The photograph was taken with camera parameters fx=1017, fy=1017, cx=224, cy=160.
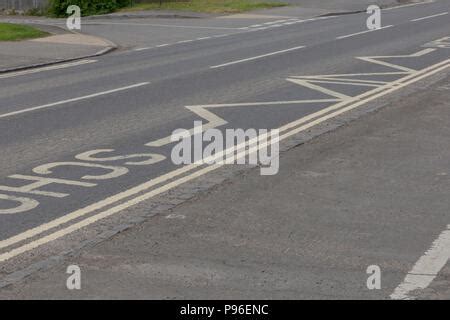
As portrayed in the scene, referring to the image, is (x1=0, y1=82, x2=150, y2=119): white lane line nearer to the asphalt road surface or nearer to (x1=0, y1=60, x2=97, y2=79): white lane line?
the asphalt road surface

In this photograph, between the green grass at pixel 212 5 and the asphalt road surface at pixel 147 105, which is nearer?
the asphalt road surface at pixel 147 105

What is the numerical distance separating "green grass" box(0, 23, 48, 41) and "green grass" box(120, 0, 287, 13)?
11988mm

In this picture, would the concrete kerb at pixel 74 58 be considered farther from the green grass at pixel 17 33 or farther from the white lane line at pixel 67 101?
the white lane line at pixel 67 101

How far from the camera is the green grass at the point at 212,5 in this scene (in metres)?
44.0

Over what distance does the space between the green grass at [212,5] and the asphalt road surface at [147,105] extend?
11.5m

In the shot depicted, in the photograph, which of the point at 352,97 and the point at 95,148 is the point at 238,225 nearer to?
the point at 95,148

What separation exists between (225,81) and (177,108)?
3810 millimetres

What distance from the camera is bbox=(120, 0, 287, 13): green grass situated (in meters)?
44.0

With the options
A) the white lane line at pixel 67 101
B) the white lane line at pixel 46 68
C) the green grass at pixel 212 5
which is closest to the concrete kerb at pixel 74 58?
the white lane line at pixel 46 68

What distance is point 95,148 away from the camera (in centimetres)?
1326

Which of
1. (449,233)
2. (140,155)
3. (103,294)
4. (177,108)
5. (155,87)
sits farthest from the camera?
(155,87)

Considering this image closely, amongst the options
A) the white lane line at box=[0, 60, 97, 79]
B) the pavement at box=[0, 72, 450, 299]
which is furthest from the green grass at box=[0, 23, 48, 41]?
the pavement at box=[0, 72, 450, 299]

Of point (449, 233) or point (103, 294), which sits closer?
point (103, 294)

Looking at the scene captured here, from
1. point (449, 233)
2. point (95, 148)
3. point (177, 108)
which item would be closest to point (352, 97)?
point (177, 108)
